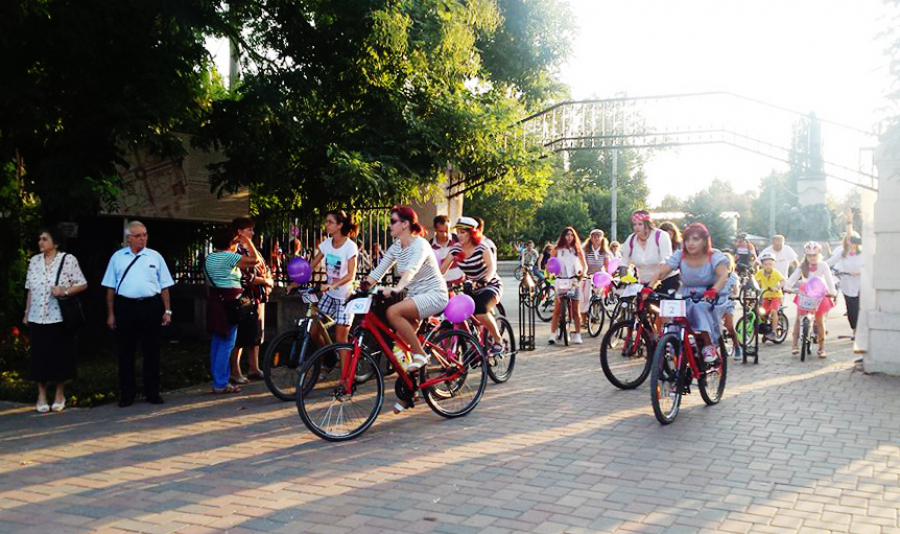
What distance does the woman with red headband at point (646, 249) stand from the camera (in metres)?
11.4

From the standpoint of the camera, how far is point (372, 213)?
1348cm

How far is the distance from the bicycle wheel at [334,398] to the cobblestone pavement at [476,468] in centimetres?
19

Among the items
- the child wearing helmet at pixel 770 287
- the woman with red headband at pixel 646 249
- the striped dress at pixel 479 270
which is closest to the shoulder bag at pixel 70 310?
the striped dress at pixel 479 270

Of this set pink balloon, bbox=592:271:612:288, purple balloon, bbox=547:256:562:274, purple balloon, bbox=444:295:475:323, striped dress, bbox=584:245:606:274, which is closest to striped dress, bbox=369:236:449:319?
purple balloon, bbox=444:295:475:323

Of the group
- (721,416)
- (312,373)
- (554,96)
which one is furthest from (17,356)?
(554,96)

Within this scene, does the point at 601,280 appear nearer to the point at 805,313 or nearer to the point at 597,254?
the point at 805,313

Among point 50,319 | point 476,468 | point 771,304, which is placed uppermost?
point 50,319

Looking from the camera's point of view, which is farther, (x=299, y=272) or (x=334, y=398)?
(x=299, y=272)

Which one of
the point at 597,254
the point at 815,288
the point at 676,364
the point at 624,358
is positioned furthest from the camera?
the point at 597,254

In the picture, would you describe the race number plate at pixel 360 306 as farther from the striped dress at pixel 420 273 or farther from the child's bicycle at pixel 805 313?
the child's bicycle at pixel 805 313

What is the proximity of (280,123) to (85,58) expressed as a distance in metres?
2.57

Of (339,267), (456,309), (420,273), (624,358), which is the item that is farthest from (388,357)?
(624,358)

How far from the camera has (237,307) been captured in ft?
32.0

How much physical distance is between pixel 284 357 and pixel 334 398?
1.89 metres
